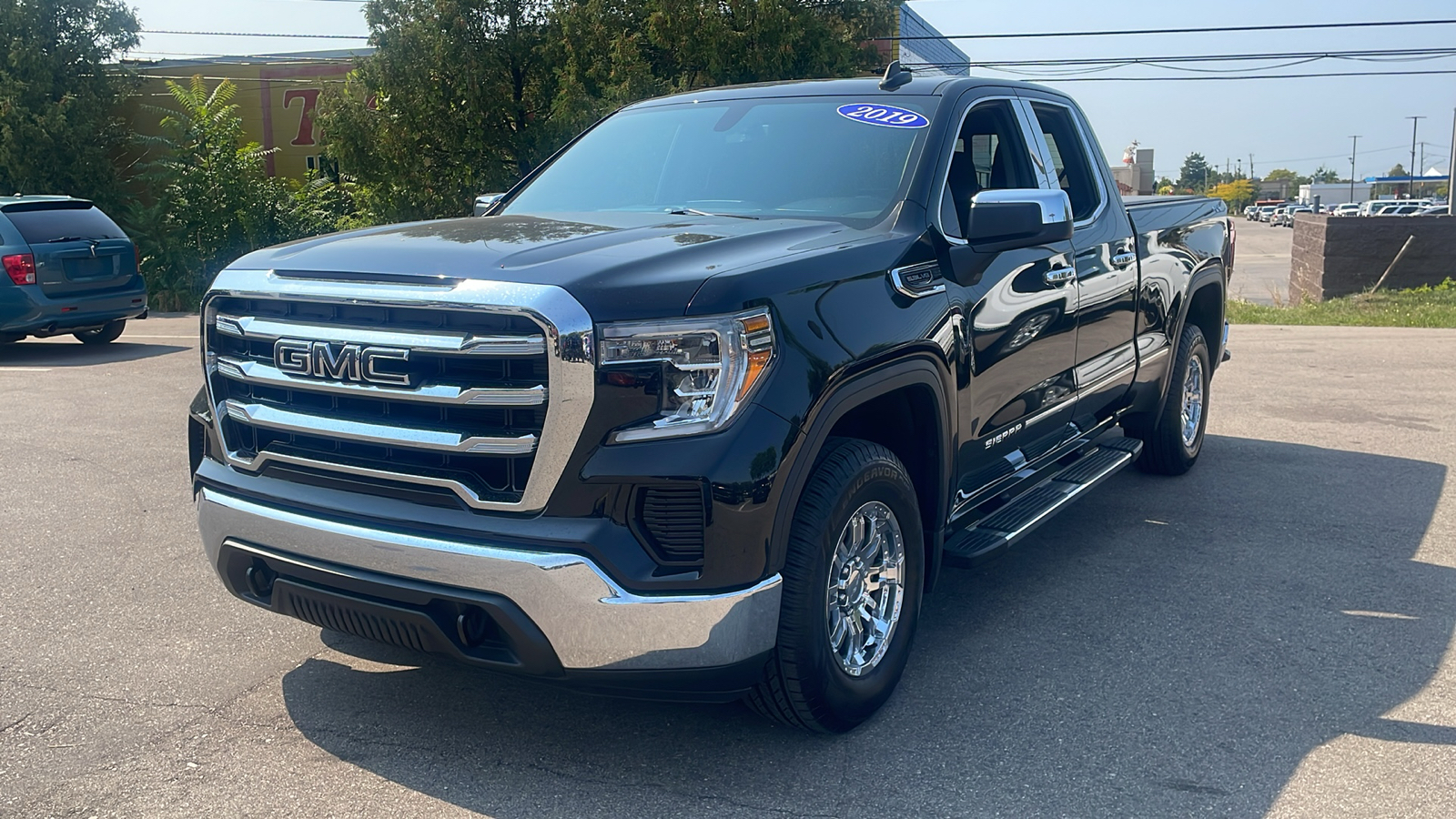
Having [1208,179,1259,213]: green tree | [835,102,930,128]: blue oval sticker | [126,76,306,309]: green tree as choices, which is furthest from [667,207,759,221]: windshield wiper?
[1208,179,1259,213]: green tree

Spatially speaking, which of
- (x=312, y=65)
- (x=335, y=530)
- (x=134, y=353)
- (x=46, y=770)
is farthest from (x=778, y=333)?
(x=312, y=65)

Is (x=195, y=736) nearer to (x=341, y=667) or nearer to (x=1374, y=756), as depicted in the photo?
(x=341, y=667)

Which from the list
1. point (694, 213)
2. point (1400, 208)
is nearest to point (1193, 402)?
point (694, 213)

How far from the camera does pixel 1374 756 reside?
11.5 ft

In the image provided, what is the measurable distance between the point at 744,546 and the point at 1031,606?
84.0 inches

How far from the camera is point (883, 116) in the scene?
455 cm

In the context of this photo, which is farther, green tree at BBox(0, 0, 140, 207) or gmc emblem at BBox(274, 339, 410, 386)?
green tree at BBox(0, 0, 140, 207)

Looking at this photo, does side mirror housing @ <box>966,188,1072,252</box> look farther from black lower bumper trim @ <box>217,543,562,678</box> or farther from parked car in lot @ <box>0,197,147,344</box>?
parked car in lot @ <box>0,197,147,344</box>

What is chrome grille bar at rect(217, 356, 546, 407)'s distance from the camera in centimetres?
303

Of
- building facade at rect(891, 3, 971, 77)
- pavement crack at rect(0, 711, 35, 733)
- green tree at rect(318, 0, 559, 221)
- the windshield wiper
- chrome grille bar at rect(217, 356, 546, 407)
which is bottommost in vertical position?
pavement crack at rect(0, 711, 35, 733)

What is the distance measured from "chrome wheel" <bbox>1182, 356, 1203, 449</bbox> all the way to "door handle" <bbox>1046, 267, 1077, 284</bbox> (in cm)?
234

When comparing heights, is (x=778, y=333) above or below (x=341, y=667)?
above

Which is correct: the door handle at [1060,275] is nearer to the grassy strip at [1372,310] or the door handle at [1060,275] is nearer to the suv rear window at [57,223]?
the suv rear window at [57,223]

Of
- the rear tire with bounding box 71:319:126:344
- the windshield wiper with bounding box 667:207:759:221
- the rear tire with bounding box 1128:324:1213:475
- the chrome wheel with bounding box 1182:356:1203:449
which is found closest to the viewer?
the windshield wiper with bounding box 667:207:759:221
